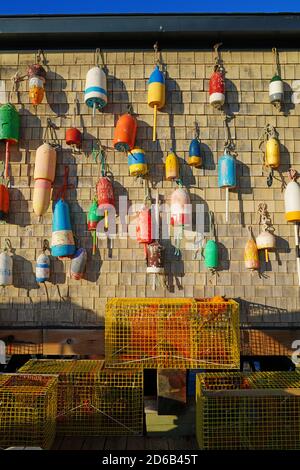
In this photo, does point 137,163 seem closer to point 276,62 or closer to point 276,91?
point 276,91

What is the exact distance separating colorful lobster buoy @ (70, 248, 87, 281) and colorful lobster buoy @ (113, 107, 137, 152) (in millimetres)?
1767

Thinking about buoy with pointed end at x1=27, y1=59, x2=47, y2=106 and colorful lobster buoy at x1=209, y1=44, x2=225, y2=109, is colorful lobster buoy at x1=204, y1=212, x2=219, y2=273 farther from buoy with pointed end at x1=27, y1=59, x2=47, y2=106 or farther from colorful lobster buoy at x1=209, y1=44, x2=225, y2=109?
buoy with pointed end at x1=27, y1=59, x2=47, y2=106

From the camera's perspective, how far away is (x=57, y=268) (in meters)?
5.41

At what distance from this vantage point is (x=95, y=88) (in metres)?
5.32

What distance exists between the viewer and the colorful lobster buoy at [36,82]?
5.43m

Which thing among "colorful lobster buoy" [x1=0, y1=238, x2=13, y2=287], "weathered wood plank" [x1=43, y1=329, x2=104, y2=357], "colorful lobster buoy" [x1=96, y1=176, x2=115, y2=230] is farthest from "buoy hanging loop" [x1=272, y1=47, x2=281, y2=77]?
"colorful lobster buoy" [x1=0, y1=238, x2=13, y2=287]

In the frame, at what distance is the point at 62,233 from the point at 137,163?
158cm

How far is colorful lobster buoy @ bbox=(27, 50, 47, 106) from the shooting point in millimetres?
5430

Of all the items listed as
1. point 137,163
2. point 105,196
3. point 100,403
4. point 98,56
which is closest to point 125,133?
point 137,163

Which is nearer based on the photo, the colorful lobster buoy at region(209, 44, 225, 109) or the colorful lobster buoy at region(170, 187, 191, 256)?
→ the colorful lobster buoy at region(170, 187, 191, 256)

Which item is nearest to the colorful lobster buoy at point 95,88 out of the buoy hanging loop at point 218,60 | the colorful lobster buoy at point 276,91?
the buoy hanging loop at point 218,60

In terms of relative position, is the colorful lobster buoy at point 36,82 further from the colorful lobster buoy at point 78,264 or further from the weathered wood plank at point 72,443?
the weathered wood plank at point 72,443
